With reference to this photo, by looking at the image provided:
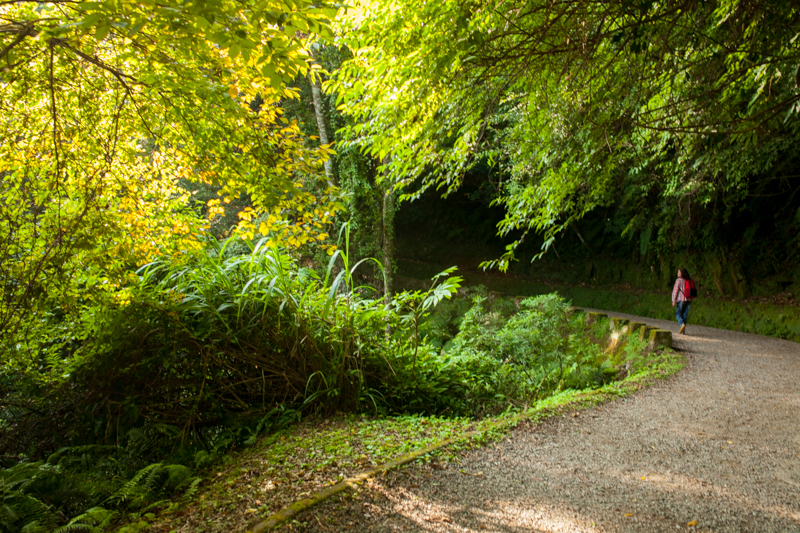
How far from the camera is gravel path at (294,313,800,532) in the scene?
253 centimetres

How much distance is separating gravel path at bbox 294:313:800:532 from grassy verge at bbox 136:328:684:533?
0.20m

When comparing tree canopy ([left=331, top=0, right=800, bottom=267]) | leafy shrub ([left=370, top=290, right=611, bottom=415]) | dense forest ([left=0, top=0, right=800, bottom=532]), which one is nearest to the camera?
dense forest ([left=0, top=0, right=800, bottom=532])

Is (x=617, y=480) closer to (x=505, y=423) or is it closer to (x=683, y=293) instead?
(x=505, y=423)

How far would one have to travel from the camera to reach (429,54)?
342cm

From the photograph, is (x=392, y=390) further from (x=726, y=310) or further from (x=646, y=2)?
(x=726, y=310)

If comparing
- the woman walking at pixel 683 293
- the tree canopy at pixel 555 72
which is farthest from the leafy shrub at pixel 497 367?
the woman walking at pixel 683 293

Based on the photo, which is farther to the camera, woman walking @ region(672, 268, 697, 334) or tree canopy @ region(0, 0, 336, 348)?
woman walking @ region(672, 268, 697, 334)

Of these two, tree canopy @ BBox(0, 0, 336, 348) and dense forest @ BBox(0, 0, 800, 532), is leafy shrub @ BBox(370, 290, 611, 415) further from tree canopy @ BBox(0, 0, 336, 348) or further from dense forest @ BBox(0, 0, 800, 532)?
tree canopy @ BBox(0, 0, 336, 348)

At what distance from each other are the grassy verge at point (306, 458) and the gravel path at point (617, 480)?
197 mm

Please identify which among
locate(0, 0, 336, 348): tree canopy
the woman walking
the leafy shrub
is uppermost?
locate(0, 0, 336, 348): tree canopy

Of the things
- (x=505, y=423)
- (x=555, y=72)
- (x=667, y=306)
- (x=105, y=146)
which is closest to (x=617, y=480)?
(x=505, y=423)

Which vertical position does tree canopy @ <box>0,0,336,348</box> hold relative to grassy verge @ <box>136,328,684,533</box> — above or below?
above

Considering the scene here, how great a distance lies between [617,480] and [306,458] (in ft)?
6.96

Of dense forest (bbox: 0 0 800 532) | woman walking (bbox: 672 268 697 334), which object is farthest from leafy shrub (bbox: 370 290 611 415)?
woman walking (bbox: 672 268 697 334)
